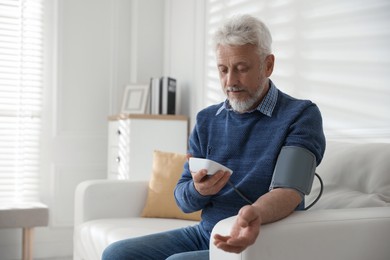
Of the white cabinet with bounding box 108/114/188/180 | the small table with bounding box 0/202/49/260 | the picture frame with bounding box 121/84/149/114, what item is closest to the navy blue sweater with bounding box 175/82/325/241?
the white cabinet with bounding box 108/114/188/180

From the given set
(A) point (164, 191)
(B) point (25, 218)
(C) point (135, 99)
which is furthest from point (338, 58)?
(B) point (25, 218)

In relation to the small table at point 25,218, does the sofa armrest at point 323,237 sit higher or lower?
higher

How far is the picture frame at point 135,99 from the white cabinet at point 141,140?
18 centimetres

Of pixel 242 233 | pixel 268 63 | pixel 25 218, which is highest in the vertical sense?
pixel 268 63

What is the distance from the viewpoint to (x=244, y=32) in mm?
1581

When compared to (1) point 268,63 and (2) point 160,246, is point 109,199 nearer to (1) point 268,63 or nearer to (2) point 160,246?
(2) point 160,246

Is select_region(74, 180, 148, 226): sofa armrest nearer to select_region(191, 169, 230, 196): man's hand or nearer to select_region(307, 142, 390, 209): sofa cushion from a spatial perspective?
select_region(307, 142, 390, 209): sofa cushion

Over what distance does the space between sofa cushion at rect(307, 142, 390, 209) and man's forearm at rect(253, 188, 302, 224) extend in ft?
Result: 1.23

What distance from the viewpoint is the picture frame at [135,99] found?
12.5 feet

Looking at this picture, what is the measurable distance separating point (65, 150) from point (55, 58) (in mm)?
659

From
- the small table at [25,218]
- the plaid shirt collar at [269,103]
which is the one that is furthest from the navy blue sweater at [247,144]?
the small table at [25,218]

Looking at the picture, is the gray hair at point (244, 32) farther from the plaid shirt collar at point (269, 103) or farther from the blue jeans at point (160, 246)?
the blue jeans at point (160, 246)

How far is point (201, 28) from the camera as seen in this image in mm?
3643

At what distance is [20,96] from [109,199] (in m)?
1.48
